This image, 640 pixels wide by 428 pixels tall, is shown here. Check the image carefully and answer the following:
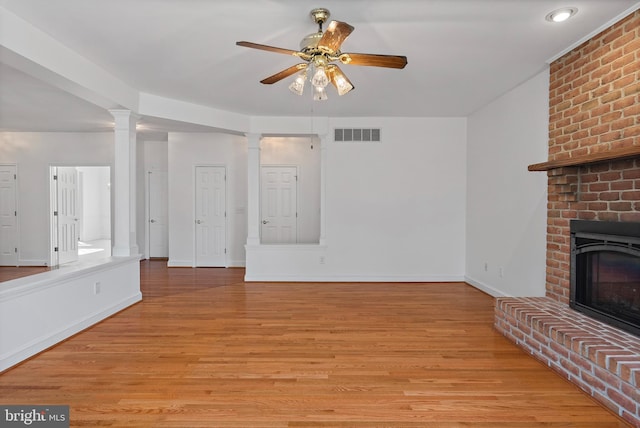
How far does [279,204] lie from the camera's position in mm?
6824

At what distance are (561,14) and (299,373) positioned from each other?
3141mm

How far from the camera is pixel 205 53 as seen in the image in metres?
3.12

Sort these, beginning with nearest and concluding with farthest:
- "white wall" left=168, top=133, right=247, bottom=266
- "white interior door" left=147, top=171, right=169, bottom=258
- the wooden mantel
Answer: the wooden mantel < "white wall" left=168, top=133, right=247, bottom=266 < "white interior door" left=147, top=171, right=169, bottom=258

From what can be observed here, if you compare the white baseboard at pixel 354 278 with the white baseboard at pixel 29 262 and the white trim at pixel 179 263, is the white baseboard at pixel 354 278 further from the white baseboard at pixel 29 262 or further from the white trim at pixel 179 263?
the white baseboard at pixel 29 262

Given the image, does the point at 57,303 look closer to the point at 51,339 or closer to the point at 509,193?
the point at 51,339

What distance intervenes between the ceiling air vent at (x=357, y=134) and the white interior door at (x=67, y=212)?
5327mm

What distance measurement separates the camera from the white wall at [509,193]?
3619 millimetres

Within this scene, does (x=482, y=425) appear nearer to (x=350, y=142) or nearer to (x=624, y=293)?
(x=624, y=293)

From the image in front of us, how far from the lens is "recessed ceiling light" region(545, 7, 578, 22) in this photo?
7.98 ft

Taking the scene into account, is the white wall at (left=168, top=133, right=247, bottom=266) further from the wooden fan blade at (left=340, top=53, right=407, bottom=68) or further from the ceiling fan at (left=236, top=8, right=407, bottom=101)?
the wooden fan blade at (left=340, top=53, right=407, bottom=68)

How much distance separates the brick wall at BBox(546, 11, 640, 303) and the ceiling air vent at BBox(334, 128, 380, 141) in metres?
2.55

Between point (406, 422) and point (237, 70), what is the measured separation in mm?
3294

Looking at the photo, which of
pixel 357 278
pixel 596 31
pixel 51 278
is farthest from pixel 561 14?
pixel 51 278

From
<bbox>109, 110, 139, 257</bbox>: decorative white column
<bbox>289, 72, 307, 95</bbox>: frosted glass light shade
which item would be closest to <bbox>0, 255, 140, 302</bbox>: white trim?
<bbox>109, 110, 139, 257</bbox>: decorative white column
